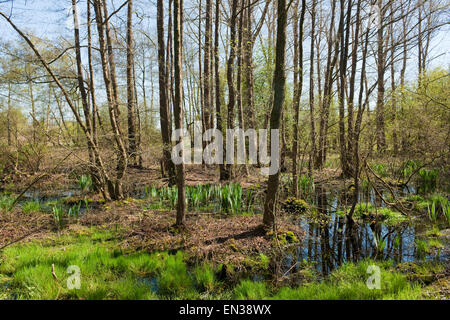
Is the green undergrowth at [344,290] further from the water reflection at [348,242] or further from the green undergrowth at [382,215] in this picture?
the green undergrowth at [382,215]

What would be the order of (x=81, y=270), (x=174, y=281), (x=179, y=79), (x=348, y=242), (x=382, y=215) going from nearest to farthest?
(x=174, y=281)
(x=81, y=270)
(x=179, y=79)
(x=348, y=242)
(x=382, y=215)

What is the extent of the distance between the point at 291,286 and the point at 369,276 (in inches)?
33.7

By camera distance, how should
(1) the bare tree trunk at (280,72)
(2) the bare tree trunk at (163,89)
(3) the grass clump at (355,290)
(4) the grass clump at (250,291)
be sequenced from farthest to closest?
(2) the bare tree trunk at (163,89), (1) the bare tree trunk at (280,72), (4) the grass clump at (250,291), (3) the grass clump at (355,290)

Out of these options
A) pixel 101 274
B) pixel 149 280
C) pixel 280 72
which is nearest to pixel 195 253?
pixel 149 280

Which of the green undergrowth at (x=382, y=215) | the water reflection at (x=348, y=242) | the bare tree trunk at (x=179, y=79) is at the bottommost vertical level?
the water reflection at (x=348, y=242)

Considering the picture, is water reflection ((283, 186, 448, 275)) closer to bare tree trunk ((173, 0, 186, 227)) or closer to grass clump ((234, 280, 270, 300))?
grass clump ((234, 280, 270, 300))

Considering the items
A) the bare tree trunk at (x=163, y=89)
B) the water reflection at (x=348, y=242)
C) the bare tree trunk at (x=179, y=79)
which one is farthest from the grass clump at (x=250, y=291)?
the bare tree trunk at (x=163, y=89)

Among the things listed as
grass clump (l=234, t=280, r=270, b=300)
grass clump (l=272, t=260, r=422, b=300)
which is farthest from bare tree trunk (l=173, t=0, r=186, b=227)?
grass clump (l=272, t=260, r=422, b=300)

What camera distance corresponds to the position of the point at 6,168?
34.2ft

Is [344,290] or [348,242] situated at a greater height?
[344,290]

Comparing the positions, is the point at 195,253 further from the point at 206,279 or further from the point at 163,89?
the point at 163,89
